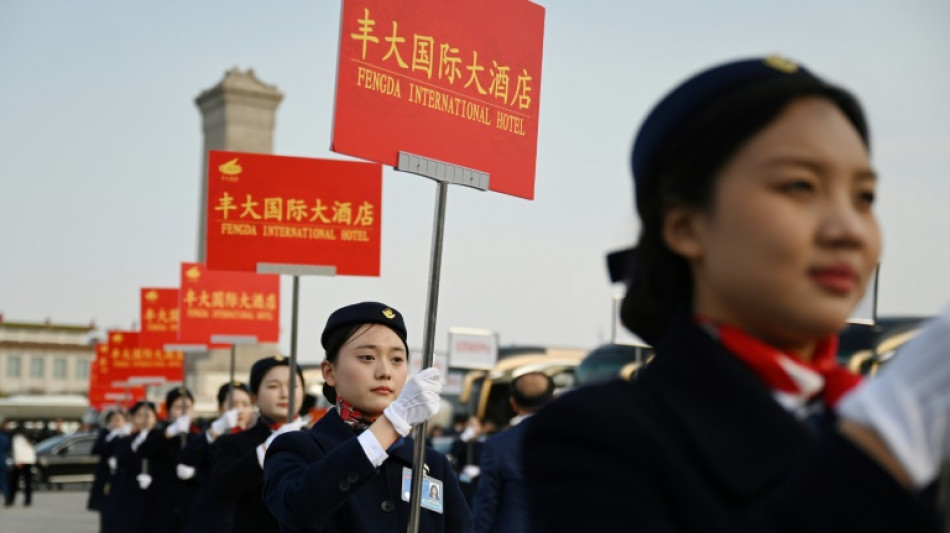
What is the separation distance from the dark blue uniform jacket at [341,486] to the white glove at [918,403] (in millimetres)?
3270

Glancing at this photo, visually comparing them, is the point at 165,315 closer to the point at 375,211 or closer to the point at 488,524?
the point at 375,211

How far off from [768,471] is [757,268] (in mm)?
189

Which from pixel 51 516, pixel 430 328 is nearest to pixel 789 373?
pixel 430 328

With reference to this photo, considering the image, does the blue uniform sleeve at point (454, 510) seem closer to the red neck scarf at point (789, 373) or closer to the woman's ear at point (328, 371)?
the woman's ear at point (328, 371)

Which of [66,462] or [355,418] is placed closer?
[355,418]

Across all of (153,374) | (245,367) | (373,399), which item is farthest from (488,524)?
(245,367)

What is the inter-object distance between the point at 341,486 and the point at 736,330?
118 inches

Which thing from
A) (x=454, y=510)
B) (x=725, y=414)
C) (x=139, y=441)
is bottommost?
(x=139, y=441)

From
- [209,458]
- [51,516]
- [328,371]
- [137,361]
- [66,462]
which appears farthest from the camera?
[66,462]

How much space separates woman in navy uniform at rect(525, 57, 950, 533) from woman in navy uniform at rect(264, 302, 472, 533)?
114 inches

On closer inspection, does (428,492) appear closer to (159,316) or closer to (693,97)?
(693,97)

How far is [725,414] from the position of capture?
143 cm

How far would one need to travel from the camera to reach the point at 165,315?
17281mm

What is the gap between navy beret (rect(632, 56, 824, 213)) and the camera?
4.98 ft
